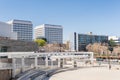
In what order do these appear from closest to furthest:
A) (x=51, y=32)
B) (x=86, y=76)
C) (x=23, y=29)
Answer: (x=86, y=76), (x=23, y=29), (x=51, y=32)

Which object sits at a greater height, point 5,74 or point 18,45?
point 18,45

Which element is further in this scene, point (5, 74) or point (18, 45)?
point (18, 45)

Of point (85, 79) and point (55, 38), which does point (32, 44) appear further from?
point (55, 38)

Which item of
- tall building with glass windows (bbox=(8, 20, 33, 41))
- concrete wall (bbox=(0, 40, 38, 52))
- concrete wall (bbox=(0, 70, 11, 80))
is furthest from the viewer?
tall building with glass windows (bbox=(8, 20, 33, 41))

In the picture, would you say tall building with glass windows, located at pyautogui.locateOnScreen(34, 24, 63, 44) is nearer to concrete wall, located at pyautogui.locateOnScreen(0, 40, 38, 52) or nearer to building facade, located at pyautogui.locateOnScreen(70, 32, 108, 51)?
building facade, located at pyautogui.locateOnScreen(70, 32, 108, 51)

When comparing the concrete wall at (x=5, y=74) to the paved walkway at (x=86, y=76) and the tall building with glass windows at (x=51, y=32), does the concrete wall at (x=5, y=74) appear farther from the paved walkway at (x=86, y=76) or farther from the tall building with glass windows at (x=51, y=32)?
the tall building with glass windows at (x=51, y=32)

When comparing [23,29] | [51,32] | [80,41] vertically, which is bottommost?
[80,41]

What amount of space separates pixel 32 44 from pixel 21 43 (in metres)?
3.80

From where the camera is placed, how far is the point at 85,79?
27016 mm

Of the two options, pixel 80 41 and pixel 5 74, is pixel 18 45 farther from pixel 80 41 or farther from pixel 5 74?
pixel 80 41

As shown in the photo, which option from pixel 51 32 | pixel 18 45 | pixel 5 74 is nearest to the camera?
pixel 5 74

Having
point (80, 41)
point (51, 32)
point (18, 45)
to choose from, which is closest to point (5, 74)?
point (18, 45)

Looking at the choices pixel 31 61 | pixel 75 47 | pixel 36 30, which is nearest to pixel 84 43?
pixel 75 47

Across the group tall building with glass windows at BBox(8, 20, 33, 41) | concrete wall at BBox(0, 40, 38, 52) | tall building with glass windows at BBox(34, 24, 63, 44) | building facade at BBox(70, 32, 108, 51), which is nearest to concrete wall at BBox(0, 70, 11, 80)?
concrete wall at BBox(0, 40, 38, 52)
